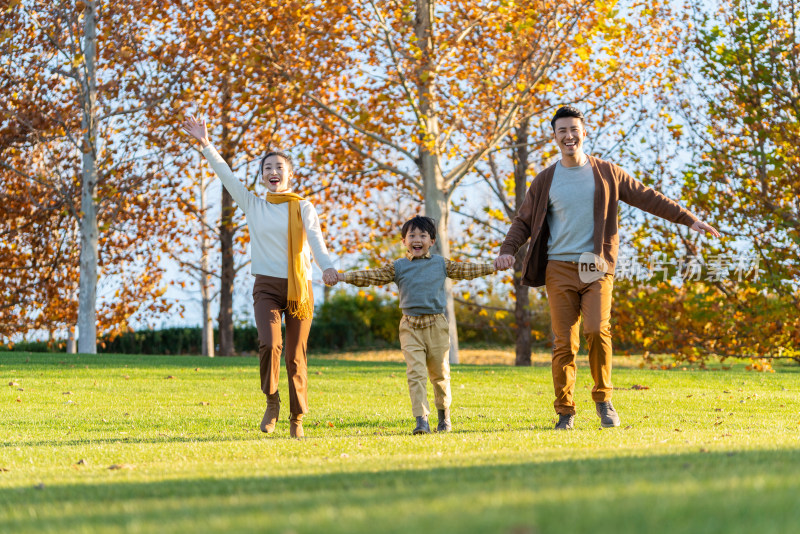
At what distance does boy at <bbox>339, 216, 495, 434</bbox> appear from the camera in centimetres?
683

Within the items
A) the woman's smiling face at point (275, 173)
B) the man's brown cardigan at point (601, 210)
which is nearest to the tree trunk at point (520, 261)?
the man's brown cardigan at point (601, 210)

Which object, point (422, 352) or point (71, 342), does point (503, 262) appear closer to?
point (422, 352)

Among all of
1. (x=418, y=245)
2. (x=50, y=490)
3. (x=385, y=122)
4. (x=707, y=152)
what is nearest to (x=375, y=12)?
(x=385, y=122)

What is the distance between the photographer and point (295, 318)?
6.84 metres

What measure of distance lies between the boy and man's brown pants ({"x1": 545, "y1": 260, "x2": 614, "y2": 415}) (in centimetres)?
57

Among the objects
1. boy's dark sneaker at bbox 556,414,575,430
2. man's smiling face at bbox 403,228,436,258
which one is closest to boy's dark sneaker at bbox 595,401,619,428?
boy's dark sneaker at bbox 556,414,575,430

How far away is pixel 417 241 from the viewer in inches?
272

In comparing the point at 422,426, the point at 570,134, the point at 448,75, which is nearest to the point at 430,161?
the point at 448,75

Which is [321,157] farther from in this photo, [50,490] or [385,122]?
[50,490]

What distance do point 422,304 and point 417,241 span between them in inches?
20.3

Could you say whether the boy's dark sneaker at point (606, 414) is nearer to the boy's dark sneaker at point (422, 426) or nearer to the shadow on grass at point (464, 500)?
the boy's dark sneaker at point (422, 426)

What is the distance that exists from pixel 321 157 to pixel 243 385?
6958mm

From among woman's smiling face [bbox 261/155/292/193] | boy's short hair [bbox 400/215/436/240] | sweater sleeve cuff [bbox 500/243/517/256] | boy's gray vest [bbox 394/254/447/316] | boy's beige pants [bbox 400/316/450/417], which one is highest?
woman's smiling face [bbox 261/155/292/193]

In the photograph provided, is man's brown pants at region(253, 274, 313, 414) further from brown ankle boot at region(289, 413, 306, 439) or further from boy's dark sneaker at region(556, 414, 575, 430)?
boy's dark sneaker at region(556, 414, 575, 430)
